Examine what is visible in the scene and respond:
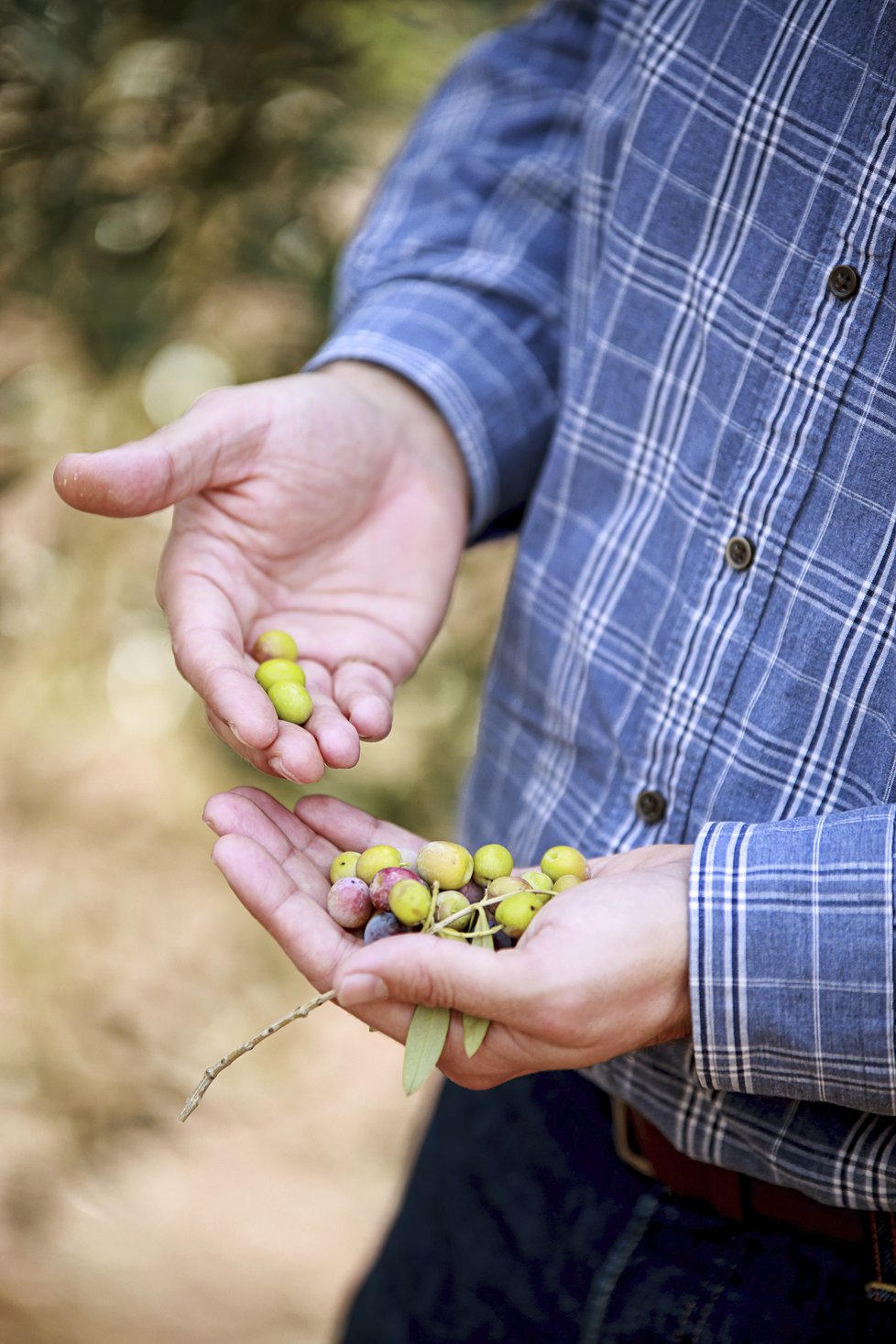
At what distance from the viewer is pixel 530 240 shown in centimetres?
153

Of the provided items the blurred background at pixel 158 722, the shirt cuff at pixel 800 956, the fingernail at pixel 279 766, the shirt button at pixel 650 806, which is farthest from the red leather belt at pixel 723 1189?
the blurred background at pixel 158 722

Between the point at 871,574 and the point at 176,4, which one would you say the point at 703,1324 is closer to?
the point at 871,574

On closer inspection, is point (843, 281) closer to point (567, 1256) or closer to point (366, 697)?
point (366, 697)

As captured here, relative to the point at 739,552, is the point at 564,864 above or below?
below

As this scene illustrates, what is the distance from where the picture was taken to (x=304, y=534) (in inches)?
53.4

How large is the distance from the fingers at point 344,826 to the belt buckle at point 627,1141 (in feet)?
1.38

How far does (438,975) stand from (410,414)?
2.68ft

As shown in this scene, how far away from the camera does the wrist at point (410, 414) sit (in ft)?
4.77

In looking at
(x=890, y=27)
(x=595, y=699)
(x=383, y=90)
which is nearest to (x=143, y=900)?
(x=383, y=90)

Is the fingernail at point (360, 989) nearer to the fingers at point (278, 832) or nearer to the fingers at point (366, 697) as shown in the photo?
the fingers at point (278, 832)

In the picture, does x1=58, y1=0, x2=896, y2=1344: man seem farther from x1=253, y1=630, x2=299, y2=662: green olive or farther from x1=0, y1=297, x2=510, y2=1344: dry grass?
x1=0, y1=297, x2=510, y2=1344: dry grass

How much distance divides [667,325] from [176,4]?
1433 mm

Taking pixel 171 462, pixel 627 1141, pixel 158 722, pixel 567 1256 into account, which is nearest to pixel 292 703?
pixel 171 462

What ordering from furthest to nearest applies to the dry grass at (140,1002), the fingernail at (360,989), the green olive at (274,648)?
the dry grass at (140,1002), the green olive at (274,648), the fingernail at (360,989)
